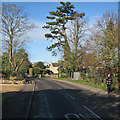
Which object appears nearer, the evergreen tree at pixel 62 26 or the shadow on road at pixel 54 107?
the shadow on road at pixel 54 107

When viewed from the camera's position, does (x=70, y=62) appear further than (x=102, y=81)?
Yes

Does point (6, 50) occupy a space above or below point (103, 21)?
below

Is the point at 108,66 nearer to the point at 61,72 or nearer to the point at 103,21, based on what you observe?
the point at 103,21

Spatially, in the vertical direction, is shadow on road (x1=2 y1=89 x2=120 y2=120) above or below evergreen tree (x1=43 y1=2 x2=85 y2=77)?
below

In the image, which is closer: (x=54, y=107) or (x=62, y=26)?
(x=54, y=107)

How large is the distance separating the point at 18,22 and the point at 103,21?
666 inches

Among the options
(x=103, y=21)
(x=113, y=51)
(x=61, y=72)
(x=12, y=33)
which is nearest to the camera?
(x=113, y=51)

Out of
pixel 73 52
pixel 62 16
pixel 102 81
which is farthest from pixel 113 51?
pixel 62 16

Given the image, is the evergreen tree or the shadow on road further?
the evergreen tree

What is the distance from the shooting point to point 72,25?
40.6m

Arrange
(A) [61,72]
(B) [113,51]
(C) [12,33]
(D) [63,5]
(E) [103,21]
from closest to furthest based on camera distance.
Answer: (B) [113,51], (E) [103,21], (C) [12,33], (D) [63,5], (A) [61,72]

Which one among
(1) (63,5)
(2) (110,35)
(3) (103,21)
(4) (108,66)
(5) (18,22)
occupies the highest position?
(1) (63,5)

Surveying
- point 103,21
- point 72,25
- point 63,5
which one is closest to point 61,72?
point 72,25

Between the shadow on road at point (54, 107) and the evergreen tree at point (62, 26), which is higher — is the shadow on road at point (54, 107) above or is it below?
below
